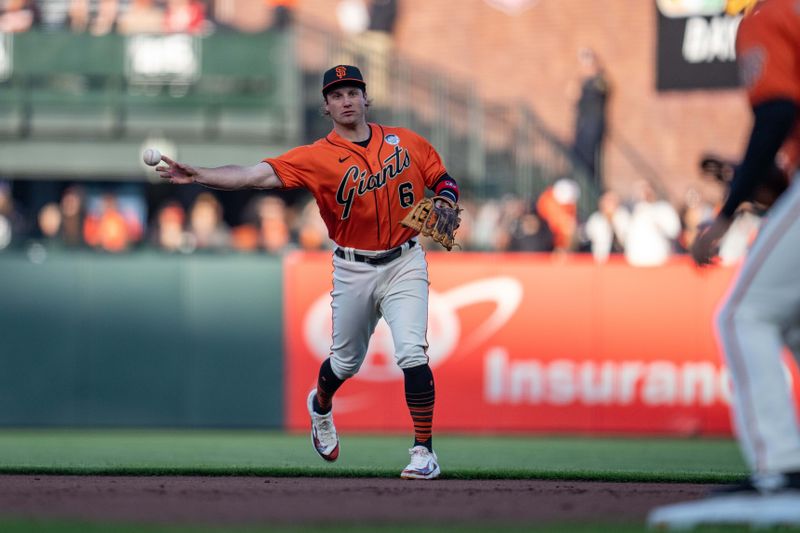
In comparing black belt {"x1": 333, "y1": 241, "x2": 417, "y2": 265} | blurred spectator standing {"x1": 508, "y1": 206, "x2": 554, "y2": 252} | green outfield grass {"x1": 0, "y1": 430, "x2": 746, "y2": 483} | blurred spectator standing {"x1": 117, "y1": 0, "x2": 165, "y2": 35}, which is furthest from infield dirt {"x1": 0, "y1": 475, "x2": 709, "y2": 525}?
blurred spectator standing {"x1": 117, "y1": 0, "x2": 165, "y2": 35}

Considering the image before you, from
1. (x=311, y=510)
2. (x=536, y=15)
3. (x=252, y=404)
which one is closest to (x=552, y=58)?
(x=536, y=15)

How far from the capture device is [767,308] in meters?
5.00

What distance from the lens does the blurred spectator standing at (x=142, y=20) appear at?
61.7 ft

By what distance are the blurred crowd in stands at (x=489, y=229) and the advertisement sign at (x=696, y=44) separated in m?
3.50

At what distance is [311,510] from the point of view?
18.7 ft

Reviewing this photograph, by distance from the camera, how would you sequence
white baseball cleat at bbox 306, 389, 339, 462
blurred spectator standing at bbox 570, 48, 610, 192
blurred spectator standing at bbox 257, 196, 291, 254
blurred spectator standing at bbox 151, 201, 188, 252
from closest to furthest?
white baseball cleat at bbox 306, 389, 339, 462, blurred spectator standing at bbox 151, 201, 188, 252, blurred spectator standing at bbox 257, 196, 291, 254, blurred spectator standing at bbox 570, 48, 610, 192

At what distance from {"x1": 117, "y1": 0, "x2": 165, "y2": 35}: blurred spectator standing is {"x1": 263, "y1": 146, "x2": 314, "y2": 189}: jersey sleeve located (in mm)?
11988

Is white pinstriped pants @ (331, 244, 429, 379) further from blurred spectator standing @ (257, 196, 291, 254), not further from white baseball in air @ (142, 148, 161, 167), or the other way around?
blurred spectator standing @ (257, 196, 291, 254)

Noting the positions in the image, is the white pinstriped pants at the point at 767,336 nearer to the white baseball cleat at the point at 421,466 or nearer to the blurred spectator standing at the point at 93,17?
the white baseball cleat at the point at 421,466

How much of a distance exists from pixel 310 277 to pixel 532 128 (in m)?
5.70

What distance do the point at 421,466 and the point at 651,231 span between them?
8.31 meters

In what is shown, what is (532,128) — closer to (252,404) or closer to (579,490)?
(252,404)

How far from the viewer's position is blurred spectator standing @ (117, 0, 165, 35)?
18.8 m

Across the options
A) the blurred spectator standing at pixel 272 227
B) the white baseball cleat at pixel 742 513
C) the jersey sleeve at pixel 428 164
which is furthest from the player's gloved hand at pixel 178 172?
the blurred spectator standing at pixel 272 227
